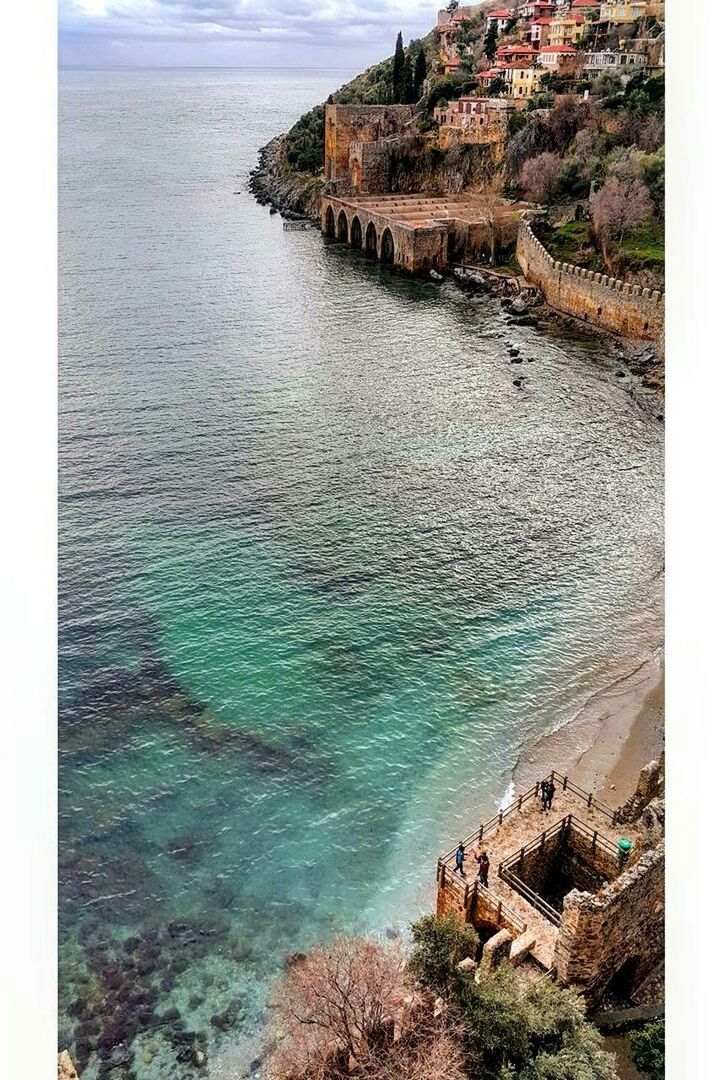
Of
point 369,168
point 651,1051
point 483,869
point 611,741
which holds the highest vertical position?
point 369,168

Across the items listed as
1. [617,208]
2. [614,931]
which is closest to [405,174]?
[617,208]

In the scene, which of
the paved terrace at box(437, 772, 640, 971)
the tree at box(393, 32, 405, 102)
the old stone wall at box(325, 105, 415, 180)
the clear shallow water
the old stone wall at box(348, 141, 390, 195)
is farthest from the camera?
the old stone wall at box(348, 141, 390, 195)

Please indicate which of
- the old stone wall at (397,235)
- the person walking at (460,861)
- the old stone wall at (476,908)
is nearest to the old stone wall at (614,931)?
the old stone wall at (476,908)

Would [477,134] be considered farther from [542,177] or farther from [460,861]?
[460,861]

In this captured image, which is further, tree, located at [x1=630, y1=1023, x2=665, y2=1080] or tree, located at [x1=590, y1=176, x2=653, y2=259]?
tree, located at [x1=590, y1=176, x2=653, y2=259]

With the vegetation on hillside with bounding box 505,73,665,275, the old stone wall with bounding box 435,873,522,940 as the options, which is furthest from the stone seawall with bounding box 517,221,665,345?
the old stone wall with bounding box 435,873,522,940

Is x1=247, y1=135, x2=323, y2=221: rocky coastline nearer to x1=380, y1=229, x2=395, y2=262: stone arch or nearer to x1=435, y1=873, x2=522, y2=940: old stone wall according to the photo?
x1=380, y1=229, x2=395, y2=262: stone arch
